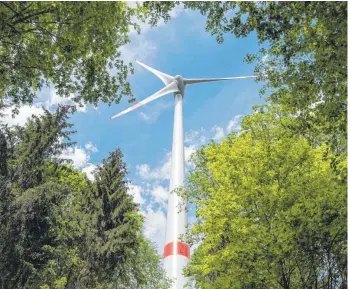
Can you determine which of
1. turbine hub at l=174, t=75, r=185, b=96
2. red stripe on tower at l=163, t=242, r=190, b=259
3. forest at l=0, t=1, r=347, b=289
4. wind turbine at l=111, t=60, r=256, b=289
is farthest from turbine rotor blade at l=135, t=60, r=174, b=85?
forest at l=0, t=1, r=347, b=289

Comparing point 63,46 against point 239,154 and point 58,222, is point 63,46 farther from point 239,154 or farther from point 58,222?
point 58,222

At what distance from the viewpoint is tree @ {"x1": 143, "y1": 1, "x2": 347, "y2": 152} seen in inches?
329

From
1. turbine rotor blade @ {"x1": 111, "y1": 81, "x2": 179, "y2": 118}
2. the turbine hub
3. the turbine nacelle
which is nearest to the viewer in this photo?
turbine rotor blade @ {"x1": 111, "y1": 81, "x2": 179, "y2": 118}

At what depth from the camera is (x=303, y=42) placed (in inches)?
368

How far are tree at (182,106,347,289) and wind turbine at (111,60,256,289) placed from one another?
26.1ft

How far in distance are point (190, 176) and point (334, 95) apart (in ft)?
50.4

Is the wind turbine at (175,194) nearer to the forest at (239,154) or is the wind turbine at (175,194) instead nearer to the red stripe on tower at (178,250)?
the red stripe on tower at (178,250)

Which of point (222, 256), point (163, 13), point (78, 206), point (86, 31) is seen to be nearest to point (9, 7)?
point (86, 31)

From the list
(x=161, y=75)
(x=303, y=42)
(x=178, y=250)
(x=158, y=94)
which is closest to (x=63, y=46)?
(x=303, y=42)

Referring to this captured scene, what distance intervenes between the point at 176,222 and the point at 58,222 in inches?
535

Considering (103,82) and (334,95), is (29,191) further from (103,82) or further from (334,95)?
(334,95)

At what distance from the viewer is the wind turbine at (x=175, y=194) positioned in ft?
Result: 107

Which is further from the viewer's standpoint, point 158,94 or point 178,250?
point 158,94

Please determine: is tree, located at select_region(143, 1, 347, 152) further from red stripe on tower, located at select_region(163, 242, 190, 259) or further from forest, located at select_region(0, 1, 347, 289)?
red stripe on tower, located at select_region(163, 242, 190, 259)
